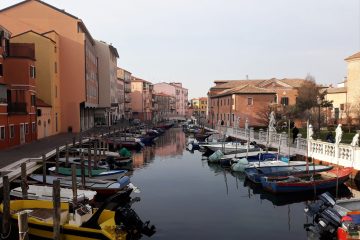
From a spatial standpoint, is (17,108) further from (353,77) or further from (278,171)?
(353,77)

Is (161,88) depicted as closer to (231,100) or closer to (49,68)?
(231,100)

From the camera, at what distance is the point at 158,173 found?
96.7ft

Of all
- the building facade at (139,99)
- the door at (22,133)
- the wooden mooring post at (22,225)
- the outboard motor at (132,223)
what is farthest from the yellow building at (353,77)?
the building facade at (139,99)

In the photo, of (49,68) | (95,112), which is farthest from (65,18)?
(95,112)

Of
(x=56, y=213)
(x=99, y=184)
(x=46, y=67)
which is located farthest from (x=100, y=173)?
(x=46, y=67)

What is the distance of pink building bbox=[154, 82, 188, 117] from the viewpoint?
147m

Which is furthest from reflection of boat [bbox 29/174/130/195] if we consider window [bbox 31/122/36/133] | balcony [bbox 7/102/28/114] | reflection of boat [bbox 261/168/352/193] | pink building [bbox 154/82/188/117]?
pink building [bbox 154/82/188/117]

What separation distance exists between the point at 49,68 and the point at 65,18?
25.0ft

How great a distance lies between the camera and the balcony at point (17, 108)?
31325mm

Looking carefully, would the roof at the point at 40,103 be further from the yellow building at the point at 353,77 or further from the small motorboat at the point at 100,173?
the yellow building at the point at 353,77

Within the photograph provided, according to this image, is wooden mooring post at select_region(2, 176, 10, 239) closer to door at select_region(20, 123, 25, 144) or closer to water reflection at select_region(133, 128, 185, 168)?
water reflection at select_region(133, 128, 185, 168)

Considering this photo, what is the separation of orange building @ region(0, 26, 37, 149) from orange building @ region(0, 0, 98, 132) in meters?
11.3

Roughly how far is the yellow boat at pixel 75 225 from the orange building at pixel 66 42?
33.3m

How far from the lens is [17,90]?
32750mm
